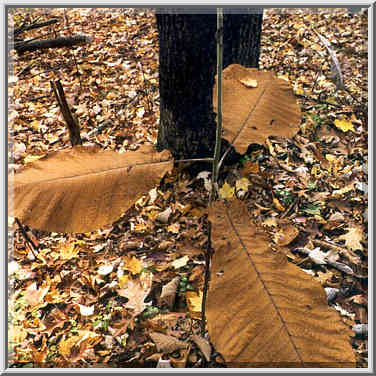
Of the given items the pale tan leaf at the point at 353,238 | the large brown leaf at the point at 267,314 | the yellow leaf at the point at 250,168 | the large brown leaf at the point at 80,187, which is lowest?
the pale tan leaf at the point at 353,238

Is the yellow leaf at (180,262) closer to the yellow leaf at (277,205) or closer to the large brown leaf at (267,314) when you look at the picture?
the yellow leaf at (277,205)

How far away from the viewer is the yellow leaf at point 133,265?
190 centimetres

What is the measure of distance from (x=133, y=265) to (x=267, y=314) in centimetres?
149

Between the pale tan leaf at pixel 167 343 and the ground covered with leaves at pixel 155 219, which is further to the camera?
the ground covered with leaves at pixel 155 219

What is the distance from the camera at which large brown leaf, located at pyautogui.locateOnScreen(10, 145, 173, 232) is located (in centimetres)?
60

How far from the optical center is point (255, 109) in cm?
82

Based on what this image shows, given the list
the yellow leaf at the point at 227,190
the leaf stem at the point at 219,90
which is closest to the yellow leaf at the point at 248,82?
the leaf stem at the point at 219,90

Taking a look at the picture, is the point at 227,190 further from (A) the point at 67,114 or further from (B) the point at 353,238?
(A) the point at 67,114

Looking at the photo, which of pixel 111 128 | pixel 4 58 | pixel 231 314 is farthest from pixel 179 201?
pixel 231 314

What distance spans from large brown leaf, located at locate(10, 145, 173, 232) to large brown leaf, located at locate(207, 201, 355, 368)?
0.68ft

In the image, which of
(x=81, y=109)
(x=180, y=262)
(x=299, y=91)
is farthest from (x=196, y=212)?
(x=81, y=109)

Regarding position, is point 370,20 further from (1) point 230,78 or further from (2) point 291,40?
(2) point 291,40

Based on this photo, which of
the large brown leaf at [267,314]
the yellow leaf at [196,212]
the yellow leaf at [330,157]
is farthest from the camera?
the yellow leaf at [330,157]

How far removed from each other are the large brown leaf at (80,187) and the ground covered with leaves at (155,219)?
726 mm
